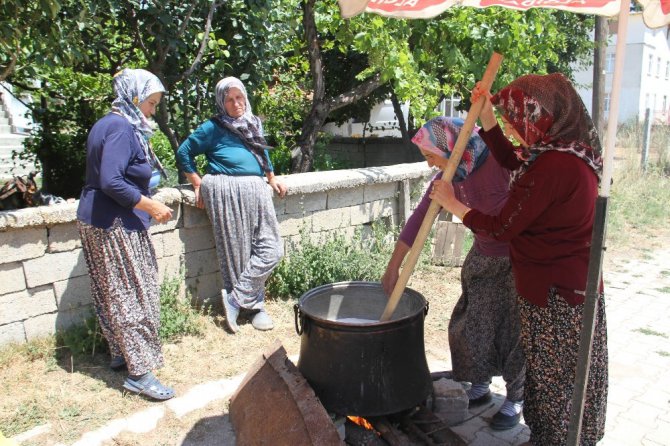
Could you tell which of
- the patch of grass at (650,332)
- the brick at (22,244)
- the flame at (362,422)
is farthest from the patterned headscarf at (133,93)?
the patch of grass at (650,332)

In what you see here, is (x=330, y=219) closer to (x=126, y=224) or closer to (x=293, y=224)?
(x=293, y=224)

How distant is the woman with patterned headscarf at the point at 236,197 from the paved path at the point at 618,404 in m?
0.89

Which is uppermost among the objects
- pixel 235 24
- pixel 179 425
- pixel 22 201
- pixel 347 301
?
pixel 235 24

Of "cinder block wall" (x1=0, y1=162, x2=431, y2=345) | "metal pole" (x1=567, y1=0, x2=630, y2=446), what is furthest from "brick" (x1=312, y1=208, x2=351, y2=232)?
"metal pole" (x1=567, y1=0, x2=630, y2=446)

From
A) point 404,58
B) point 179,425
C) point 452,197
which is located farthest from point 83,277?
point 404,58

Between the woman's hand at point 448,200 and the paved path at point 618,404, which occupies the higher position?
the woman's hand at point 448,200

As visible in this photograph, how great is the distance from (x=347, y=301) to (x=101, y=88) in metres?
4.48

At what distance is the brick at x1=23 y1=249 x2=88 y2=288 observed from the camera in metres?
3.78

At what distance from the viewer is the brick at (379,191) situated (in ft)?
19.5

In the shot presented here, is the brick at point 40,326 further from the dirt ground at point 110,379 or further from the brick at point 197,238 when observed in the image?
the brick at point 197,238

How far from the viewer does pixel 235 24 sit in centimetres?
583

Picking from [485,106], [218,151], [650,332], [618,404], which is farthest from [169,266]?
[650,332]

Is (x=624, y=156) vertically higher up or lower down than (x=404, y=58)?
lower down

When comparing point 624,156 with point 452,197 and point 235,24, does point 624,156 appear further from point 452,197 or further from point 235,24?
point 452,197
